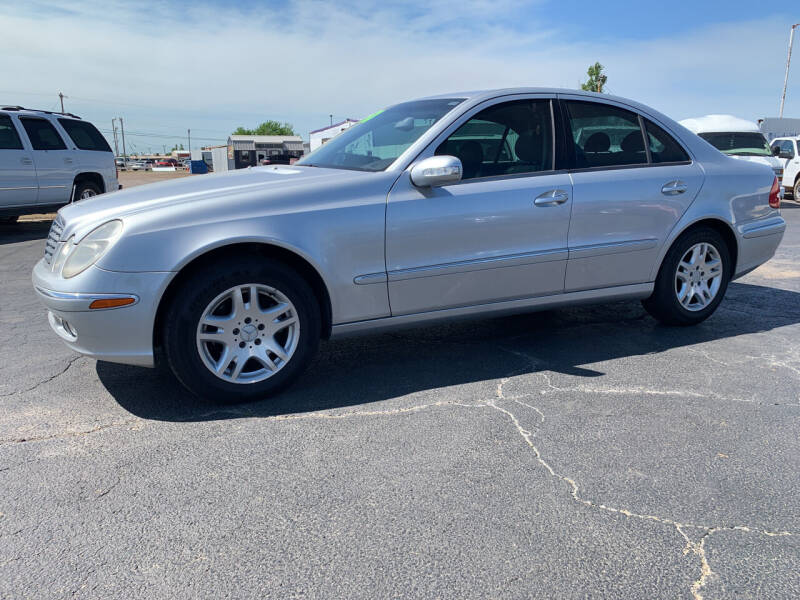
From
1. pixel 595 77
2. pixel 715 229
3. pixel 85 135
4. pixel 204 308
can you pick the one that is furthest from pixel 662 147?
pixel 595 77

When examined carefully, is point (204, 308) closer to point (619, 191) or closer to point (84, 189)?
point (619, 191)

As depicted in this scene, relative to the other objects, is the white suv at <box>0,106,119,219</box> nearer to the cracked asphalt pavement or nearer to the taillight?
the cracked asphalt pavement

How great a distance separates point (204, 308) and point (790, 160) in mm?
17879

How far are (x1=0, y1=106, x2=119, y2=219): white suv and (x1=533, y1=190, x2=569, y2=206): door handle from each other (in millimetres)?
9564

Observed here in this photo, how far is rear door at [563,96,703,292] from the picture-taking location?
4246 mm

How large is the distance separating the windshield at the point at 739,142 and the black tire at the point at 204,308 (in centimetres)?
1410

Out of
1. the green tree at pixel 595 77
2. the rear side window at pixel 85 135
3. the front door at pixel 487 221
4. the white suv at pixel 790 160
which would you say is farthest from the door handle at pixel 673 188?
the green tree at pixel 595 77

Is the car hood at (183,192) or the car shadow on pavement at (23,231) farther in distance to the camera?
the car shadow on pavement at (23,231)

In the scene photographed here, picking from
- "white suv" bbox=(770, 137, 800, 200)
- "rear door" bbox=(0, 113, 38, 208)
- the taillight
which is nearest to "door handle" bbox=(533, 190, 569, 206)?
the taillight

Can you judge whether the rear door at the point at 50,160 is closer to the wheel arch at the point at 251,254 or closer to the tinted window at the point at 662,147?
the wheel arch at the point at 251,254

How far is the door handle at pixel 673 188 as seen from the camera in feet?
14.8

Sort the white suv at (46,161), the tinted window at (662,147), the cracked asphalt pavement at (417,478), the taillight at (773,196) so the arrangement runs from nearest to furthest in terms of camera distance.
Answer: the cracked asphalt pavement at (417,478), the tinted window at (662,147), the taillight at (773,196), the white suv at (46,161)

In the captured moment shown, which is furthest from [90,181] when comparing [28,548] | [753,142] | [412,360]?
[753,142]

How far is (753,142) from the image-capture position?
49.1 ft
